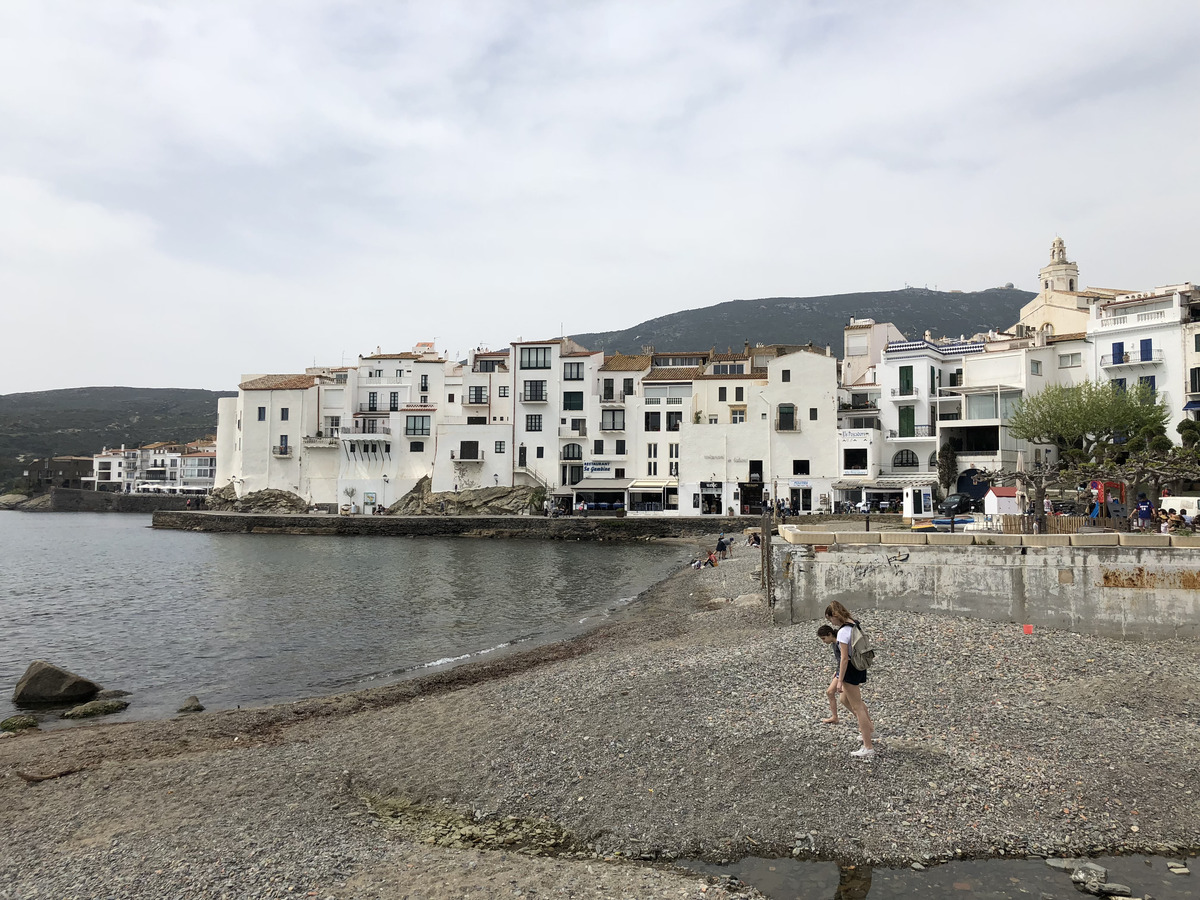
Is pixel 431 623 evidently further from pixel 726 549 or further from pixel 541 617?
pixel 726 549

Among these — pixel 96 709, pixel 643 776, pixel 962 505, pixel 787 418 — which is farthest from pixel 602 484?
pixel 643 776

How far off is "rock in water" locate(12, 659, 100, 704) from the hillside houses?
39411 millimetres

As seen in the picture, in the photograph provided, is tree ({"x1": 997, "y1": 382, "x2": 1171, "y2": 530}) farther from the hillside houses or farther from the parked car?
the parked car

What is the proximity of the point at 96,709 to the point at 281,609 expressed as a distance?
1261 cm

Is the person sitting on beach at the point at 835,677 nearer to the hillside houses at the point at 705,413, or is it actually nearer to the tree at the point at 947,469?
the hillside houses at the point at 705,413

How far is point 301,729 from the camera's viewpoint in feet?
43.4

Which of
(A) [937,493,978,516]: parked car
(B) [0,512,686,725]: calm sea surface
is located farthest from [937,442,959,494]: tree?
(B) [0,512,686,725]: calm sea surface

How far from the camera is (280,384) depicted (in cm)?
7950

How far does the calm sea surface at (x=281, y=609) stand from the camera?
736 inches

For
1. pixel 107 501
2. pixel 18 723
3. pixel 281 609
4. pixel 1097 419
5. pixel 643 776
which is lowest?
pixel 281 609

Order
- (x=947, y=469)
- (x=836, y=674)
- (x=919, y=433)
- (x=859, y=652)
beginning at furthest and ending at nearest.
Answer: (x=919, y=433)
(x=947, y=469)
(x=836, y=674)
(x=859, y=652)

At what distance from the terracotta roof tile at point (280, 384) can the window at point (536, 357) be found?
25291 mm

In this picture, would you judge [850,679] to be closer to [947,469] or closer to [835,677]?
[835,677]

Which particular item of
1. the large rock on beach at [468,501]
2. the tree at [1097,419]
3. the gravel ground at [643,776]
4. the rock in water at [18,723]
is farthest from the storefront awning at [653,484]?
the rock in water at [18,723]
